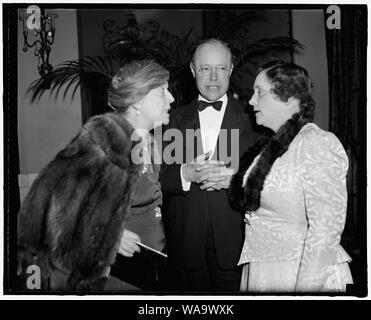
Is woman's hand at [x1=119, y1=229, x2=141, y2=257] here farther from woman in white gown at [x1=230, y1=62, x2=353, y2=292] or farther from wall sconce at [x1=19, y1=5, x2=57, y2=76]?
wall sconce at [x1=19, y1=5, x2=57, y2=76]

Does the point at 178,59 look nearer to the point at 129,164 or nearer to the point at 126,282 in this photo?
the point at 129,164

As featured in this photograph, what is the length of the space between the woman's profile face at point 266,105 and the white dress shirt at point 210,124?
21 centimetres

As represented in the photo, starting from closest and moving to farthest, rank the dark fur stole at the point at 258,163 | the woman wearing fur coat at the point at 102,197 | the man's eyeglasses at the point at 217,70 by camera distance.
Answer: the dark fur stole at the point at 258,163 → the woman wearing fur coat at the point at 102,197 → the man's eyeglasses at the point at 217,70

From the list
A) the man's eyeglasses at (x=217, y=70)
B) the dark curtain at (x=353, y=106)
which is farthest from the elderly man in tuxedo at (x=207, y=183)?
the dark curtain at (x=353, y=106)

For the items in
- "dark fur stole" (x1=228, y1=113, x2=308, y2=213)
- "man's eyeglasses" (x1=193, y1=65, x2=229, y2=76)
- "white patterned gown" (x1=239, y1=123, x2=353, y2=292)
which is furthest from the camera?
"man's eyeglasses" (x1=193, y1=65, x2=229, y2=76)

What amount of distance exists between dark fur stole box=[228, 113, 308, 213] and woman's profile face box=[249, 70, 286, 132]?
2.4 inches

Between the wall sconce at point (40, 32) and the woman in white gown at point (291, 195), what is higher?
the wall sconce at point (40, 32)

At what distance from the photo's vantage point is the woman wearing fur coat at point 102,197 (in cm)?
280

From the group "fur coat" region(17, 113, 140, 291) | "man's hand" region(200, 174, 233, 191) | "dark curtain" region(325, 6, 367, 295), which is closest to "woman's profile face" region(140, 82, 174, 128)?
"fur coat" region(17, 113, 140, 291)

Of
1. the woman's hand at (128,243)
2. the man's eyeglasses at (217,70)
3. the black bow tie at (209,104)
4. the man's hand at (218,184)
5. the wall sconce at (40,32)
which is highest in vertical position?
the wall sconce at (40,32)

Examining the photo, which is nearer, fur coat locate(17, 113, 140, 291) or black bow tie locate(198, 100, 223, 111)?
fur coat locate(17, 113, 140, 291)

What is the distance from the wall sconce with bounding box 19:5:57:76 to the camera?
302 centimetres

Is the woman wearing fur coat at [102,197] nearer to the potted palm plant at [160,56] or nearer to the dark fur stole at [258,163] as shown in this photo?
the potted palm plant at [160,56]
